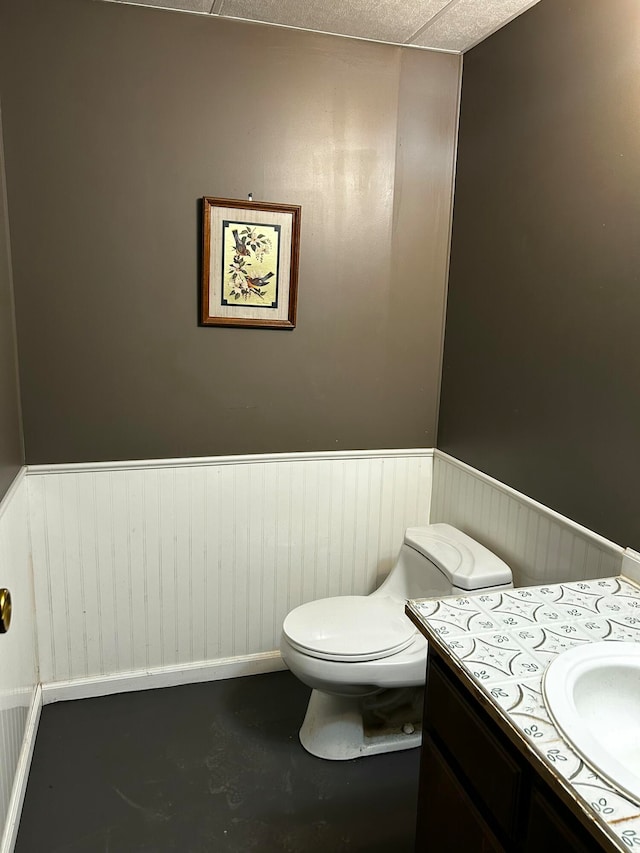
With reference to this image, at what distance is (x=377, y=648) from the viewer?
192 centimetres

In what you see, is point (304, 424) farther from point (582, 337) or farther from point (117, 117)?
point (117, 117)

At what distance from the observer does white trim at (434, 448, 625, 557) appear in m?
1.71

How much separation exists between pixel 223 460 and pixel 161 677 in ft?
2.90

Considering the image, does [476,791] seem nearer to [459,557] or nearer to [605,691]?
[605,691]

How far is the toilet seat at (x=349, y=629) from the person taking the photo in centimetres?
191

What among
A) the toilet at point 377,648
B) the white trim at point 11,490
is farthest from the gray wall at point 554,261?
the white trim at point 11,490

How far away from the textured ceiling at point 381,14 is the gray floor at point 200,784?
242 centimetres

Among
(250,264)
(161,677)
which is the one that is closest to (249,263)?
(250,264)

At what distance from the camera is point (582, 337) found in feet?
5.89

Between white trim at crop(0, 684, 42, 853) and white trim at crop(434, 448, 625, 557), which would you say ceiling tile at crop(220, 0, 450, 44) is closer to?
white trim at crop(434, 448, 625, 557)

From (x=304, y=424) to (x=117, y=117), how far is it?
1239 millimetres

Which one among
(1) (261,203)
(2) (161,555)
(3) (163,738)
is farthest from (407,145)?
(3) (163,738)

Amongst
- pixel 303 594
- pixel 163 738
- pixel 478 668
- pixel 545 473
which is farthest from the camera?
pixel 303 594

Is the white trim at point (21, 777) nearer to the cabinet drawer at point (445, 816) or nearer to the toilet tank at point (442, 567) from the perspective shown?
the cabinet drawer at point (445, 816)
